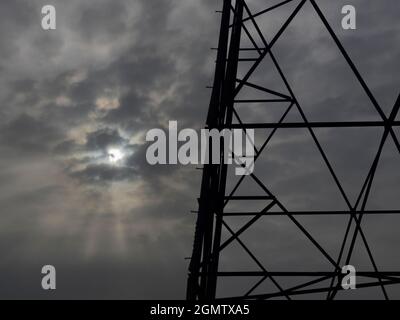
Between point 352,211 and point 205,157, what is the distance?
3598 millimetres

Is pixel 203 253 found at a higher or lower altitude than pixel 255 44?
lower

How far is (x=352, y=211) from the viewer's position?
1455cm

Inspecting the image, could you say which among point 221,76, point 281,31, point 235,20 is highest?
point 235,20
